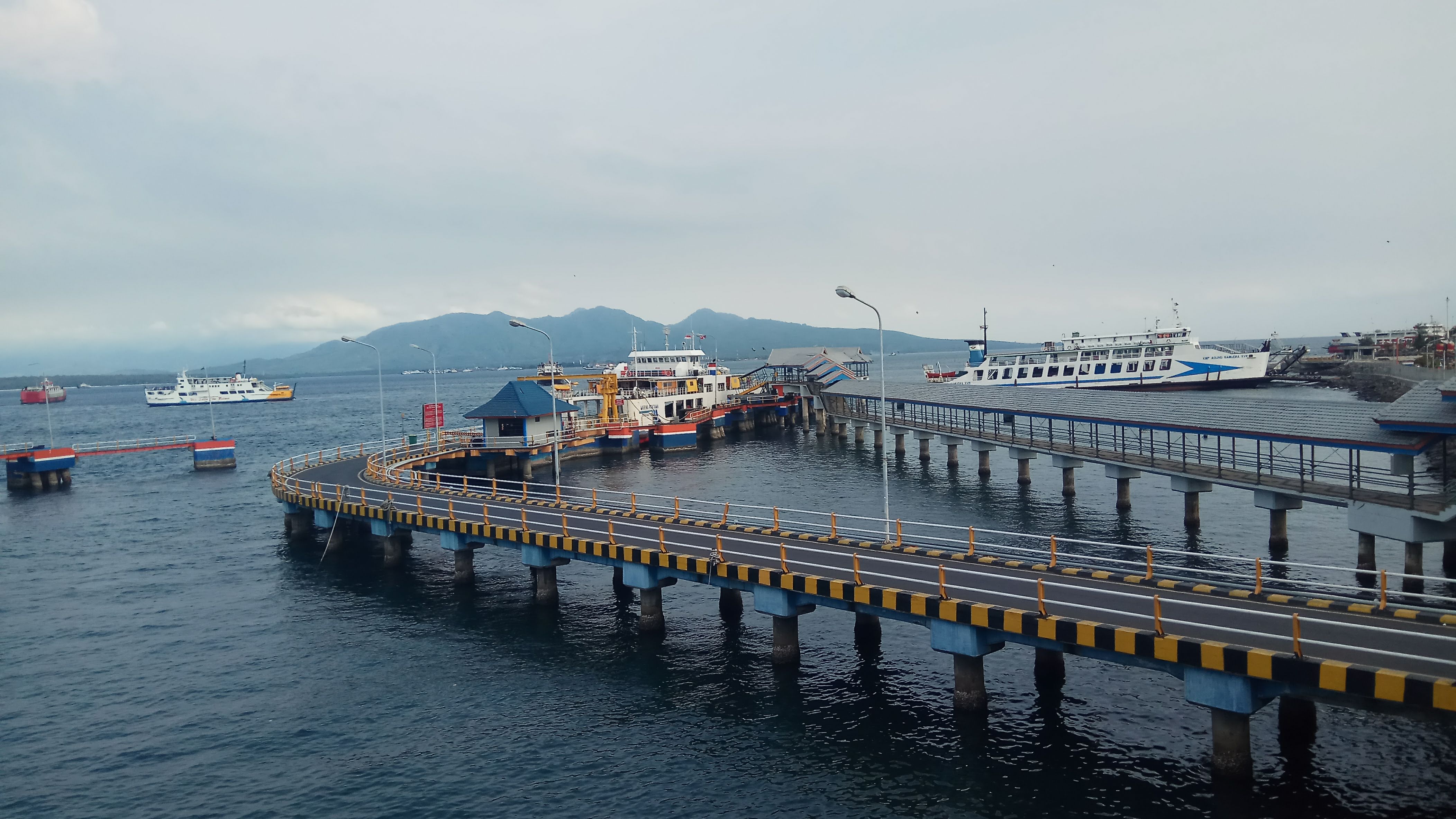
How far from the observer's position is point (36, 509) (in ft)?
183

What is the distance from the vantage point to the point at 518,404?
59.5 metres

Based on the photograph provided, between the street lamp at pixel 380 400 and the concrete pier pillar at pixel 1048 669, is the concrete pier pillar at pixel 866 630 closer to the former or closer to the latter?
the concrete pier pillar at pixel 1048 669

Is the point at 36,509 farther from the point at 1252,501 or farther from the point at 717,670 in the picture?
the point at 1252,501

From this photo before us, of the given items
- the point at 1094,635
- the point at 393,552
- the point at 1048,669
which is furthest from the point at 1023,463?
the point at 1094,635

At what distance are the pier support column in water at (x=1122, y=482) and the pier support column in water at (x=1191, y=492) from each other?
3257 millimetres

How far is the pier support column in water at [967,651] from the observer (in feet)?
61.7

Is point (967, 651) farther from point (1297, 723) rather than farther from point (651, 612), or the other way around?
point (651, 612)

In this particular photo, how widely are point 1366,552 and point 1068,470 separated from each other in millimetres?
17823

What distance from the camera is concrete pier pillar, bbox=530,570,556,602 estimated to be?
29.8m

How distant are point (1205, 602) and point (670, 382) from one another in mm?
69323

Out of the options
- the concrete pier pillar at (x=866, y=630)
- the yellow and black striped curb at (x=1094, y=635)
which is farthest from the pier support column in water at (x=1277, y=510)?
the yellow and black striped curb at (x=1094, y=635)

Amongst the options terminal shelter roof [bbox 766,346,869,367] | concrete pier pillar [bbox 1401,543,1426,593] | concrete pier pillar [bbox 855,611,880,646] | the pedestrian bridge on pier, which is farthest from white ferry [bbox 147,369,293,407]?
concrete pier pillar [bbox 1401,543,1426,593]

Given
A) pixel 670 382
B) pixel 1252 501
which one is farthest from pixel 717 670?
pixel 670 382

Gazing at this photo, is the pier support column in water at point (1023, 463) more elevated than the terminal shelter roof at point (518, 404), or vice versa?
the terminal shelter roof at point (518, 404)
